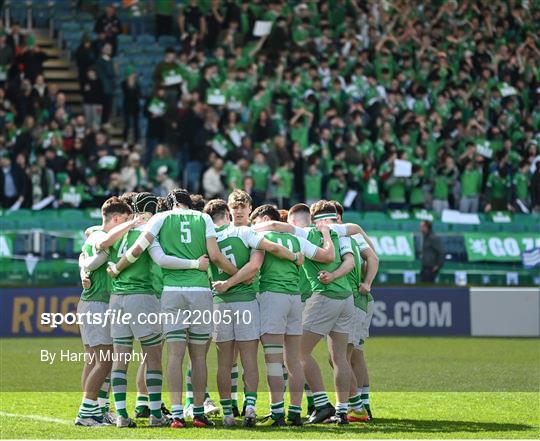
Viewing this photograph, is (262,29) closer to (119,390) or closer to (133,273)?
(133,273)

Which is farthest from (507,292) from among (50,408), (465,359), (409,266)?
(50,408)

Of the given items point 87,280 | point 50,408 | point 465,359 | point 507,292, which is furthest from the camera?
point 507,292

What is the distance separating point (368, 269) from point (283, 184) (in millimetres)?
13844

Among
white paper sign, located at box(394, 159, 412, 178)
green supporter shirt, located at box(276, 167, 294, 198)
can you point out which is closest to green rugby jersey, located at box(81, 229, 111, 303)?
green supporter shirt, located at box(276, 167, 294, 198)

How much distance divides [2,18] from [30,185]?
7604 mm

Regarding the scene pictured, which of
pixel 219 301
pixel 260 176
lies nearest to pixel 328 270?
pixel 219 301

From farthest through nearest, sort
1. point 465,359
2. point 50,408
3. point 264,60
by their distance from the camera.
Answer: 1. point 264,60
2. point 465,359
3. point 50,408

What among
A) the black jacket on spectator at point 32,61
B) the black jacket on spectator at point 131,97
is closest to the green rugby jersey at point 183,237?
the black jacket on spectator at point 131,97

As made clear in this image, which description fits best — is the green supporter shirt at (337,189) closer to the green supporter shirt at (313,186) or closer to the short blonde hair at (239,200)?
the green supporter shirt at (313,186)

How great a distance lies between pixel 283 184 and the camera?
87.3ft

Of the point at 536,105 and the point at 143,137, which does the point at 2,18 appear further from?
the point at 536,105

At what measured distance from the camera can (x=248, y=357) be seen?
1182cm

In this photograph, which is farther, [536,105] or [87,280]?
[536,105]

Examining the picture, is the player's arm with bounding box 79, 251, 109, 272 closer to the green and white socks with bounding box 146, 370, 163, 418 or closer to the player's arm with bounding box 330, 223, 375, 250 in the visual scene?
the green and white socks with bounding box 146, 370, 163, 418
